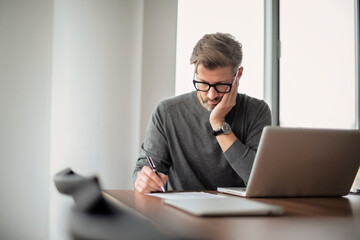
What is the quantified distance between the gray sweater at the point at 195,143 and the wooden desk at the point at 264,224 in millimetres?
846

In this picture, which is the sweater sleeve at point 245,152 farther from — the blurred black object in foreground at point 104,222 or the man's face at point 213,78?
the blurred black object in foreground at point 104,222

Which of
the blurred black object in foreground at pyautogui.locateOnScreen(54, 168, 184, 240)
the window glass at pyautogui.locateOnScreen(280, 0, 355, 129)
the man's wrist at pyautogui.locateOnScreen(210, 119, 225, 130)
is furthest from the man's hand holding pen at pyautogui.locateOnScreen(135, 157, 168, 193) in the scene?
the window glass at pyautogui.locateOnScreen(280, 0, 355, 129)

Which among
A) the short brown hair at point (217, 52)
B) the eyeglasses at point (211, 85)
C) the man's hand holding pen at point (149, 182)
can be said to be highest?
the short brown hair at point (217, 52)

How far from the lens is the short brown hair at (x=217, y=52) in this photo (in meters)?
1.79

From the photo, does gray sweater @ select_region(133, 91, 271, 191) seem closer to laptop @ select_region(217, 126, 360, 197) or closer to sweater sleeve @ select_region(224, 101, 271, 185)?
sweater sleeve @ select_region(224, 101, 271, 185)

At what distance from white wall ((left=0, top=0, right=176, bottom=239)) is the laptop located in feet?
3.78

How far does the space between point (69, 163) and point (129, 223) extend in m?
1.95

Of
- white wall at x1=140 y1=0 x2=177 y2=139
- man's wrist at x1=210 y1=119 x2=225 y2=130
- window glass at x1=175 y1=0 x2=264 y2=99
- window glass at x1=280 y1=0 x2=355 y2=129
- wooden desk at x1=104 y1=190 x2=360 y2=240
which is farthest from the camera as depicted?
window glass at x1=280 y1=0 x2=355 y2=129

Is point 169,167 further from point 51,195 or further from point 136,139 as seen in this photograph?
point 51,195

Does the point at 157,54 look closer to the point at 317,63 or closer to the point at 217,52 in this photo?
the point at 217,52

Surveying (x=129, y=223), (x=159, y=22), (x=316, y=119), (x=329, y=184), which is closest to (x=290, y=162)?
(x=329, y=184)

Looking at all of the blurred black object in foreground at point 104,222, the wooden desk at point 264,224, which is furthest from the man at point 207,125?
the blurred black object in foreground at point 104,222

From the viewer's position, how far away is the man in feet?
5.90

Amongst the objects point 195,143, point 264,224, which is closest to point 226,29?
point 195,143
